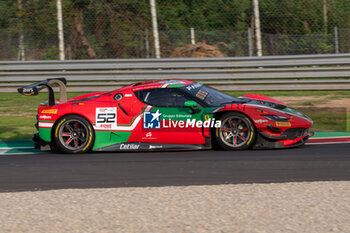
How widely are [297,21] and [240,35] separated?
1601mm

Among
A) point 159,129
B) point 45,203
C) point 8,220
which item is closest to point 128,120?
point 159,129

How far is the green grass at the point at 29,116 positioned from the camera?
10381 millimetres

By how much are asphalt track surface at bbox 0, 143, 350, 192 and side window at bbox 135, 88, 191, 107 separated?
768 mm

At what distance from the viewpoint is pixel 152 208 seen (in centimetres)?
529

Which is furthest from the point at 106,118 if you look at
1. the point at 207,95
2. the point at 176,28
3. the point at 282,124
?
the point at 176,28

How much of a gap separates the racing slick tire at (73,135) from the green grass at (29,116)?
1.97 meters

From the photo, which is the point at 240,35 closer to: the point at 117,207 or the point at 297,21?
the point at 297,21

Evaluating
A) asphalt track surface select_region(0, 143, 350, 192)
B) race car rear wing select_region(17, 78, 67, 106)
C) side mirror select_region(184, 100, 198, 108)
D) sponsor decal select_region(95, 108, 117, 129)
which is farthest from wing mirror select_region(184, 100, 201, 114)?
→ race car rear wing select_region(17, 78, 67, 106)

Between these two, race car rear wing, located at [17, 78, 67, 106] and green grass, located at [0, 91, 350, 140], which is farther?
green grass, located at [0, 91, 350, 140]

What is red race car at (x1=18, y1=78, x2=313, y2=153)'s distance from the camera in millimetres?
7859

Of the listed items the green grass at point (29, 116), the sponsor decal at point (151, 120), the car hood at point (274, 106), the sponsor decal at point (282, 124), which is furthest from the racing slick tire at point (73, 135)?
the sponsor decal at point (282, 124)

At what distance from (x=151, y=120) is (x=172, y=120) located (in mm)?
327

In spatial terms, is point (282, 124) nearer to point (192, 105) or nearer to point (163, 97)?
point (192, 105)

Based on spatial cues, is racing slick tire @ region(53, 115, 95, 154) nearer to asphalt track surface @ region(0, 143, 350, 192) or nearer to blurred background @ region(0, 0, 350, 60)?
asphalt track surface @ region(0, 143, 350, 192)
